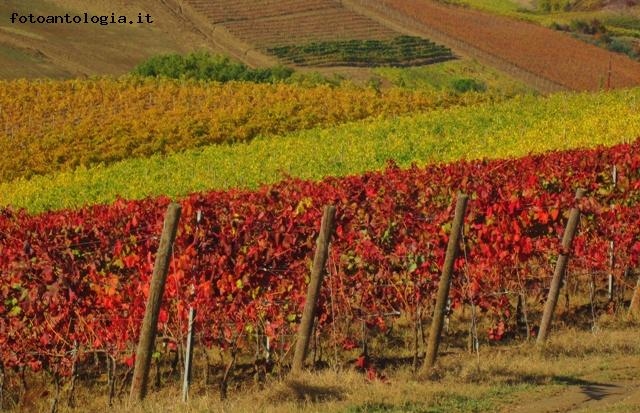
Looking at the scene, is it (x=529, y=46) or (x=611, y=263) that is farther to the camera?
(x=529, y=46)

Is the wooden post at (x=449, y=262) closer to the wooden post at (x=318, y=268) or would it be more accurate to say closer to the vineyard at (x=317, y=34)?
the wooden post at (x=318, y=268)

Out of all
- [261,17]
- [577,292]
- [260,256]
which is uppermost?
[261,17]

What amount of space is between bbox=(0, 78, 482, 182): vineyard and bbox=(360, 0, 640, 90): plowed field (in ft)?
100

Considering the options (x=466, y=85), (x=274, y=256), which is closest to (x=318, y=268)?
(x=274, y=256)

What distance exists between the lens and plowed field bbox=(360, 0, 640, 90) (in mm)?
93375

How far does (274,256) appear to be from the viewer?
1556cm

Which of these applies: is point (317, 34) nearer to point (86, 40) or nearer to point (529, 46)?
point (529, 46)

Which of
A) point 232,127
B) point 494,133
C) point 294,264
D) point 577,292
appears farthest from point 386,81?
point 294,264

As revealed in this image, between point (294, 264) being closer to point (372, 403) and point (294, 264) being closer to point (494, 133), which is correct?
point (372, 403)

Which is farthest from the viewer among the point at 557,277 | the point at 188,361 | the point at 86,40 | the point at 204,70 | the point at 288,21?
the point at 288,21

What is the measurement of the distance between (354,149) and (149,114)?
53.3ft

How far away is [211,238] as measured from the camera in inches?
596

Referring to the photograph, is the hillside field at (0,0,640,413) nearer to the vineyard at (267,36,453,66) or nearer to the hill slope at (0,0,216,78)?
the hill slope at (0,0,216,78)

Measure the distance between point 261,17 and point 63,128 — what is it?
166ft
